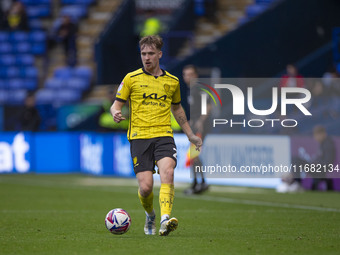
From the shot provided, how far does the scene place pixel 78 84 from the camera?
92.3 ft

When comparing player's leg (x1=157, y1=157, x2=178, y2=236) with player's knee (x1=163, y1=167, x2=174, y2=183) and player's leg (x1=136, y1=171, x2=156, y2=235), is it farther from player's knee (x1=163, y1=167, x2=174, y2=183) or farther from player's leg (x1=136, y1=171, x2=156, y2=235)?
player's leg (x1=136, y1=171, x2=156, y2=235)

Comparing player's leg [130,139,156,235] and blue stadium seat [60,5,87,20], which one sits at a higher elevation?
blue stadium seat [60,5,87,20]

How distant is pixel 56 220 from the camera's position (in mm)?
10648

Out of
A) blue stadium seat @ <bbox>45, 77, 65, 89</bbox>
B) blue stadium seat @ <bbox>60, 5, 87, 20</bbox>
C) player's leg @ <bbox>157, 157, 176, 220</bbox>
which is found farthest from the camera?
blue stadium seat @ <bbox>60, 5, 87, 20</bbox>

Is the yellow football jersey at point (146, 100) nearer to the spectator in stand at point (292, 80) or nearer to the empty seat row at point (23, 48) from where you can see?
the spectator in stand at point (292, 80)

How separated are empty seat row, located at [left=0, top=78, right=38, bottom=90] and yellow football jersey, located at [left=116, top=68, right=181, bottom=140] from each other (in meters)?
20.8

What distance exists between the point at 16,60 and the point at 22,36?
977 mm

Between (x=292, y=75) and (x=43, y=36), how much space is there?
14.3 meters

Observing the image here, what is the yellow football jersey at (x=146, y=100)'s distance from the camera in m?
8.65

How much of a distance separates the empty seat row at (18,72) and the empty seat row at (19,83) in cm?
17

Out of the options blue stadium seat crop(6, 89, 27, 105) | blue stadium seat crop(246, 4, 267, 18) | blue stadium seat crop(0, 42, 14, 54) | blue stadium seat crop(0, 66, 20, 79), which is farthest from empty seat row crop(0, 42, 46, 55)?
blue stadium seat crop(246, 4, 267, 18)

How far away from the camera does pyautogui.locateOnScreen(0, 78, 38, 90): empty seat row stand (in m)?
28.9

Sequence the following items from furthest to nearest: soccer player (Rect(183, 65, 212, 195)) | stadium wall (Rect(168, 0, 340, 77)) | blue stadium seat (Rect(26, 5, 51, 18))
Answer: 1. blue stadium seat (Rect(26, 5, 51, 18))
2. stadium wall (Rect(168, 0, 340, 77))
3. soccer player (Rect(183, 65, 212, 195))

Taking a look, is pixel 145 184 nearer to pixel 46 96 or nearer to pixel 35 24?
pixel 46 96
